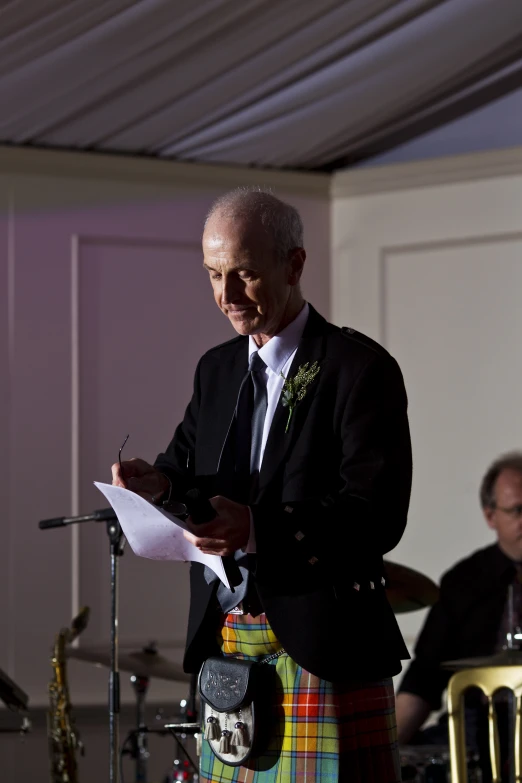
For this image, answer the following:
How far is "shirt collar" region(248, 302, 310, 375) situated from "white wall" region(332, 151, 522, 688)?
270cm

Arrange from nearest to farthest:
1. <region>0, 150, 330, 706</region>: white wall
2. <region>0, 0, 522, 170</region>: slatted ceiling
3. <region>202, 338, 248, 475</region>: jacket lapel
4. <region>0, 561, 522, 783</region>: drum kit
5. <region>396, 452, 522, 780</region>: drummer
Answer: <region>202, 338, 248, 475</region>: jacket lapel
<region>0, 561, 522, 783</region>: drum kit
<region>0, 0, 522, 170</region>: slatted ceiling
<region>396, 452, 522, 780</region>: drummer
<region>0, 150, 330, 706</region>: white wall

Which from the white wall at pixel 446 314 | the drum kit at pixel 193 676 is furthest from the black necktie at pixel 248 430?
the white wall at pixel 446 314

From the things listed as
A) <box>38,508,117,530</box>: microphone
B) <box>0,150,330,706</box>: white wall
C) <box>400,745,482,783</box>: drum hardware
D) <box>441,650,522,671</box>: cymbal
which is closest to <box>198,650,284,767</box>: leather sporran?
<box>38,508,117,530</box>: microphone

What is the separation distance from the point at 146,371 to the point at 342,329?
2.79 m

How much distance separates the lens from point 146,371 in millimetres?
4703

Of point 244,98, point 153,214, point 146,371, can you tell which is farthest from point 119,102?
point 146,371

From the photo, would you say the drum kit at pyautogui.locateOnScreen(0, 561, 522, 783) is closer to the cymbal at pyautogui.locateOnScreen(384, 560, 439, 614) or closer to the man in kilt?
the cymbal at pyautogui.locateOnScreen(384, 560, 439, 614)

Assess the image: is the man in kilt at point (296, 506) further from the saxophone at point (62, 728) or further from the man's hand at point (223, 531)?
the saxophone at point (62, 728)

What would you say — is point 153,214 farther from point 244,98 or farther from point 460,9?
point 460,9

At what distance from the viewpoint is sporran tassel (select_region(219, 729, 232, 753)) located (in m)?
1.93

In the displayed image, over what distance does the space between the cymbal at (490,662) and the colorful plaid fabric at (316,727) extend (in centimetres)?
110

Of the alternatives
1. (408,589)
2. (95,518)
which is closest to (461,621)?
(408,589)

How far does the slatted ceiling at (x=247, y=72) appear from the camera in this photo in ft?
11.3

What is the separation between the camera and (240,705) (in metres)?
1.89
